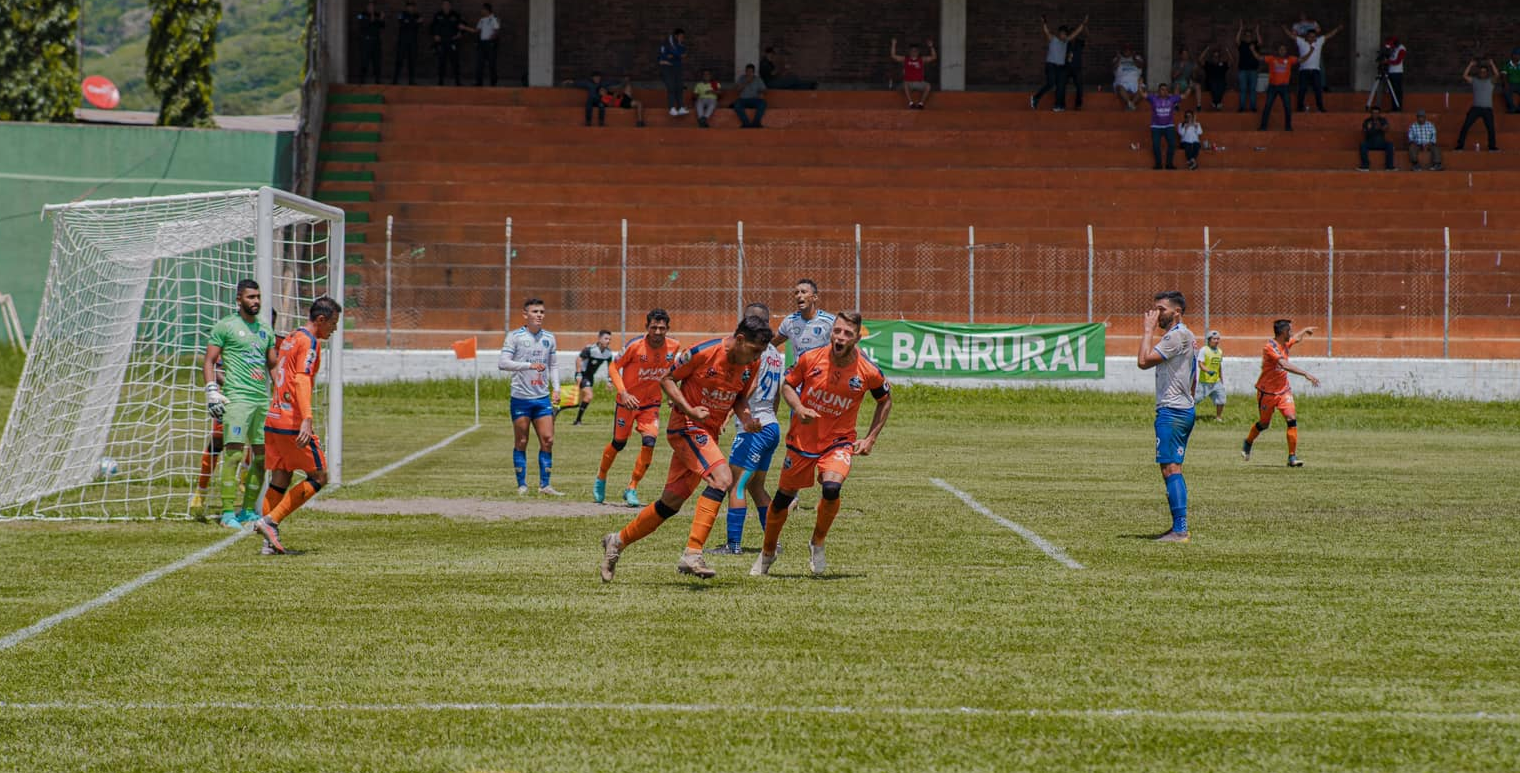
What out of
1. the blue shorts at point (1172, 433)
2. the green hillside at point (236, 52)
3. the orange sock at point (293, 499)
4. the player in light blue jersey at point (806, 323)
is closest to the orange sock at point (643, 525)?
the orange sock at point (293, 499)

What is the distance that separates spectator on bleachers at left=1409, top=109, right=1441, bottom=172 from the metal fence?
627 cm

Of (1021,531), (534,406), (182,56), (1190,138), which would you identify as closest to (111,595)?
(1021,531)

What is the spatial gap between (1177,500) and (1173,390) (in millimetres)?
1022

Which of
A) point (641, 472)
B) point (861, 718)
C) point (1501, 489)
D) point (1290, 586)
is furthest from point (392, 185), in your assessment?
point (861, 718)

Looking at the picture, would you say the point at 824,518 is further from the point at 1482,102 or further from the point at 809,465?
the point at 1482,102

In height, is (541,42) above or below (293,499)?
above

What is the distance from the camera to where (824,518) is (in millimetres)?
10609

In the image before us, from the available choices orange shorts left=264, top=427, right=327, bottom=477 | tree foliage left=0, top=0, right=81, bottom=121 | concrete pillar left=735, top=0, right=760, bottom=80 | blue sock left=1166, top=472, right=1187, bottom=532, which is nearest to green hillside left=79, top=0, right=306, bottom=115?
tree foliage left=0, top=0, right=81, bottom=121

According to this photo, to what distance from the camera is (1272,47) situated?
145ft

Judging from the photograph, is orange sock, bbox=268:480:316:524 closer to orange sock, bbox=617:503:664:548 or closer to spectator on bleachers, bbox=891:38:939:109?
orange sock, bbox=617:503:664:548

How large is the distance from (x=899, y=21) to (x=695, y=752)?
1595 inches

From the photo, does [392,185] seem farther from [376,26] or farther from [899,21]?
[899,21]

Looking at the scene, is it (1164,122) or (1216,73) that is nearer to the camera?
(1164,122)

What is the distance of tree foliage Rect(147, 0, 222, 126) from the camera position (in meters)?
49.2
